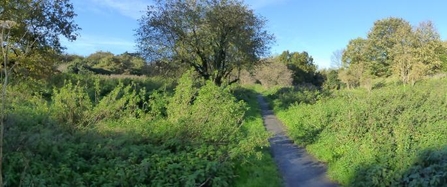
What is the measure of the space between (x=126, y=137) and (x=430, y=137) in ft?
24.4

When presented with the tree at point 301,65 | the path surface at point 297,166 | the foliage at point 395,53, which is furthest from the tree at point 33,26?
the tree at point 301,65

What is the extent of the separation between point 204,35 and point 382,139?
16583 mm

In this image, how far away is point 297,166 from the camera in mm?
10445

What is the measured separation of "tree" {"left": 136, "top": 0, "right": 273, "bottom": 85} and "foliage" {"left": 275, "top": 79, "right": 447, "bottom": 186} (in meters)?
9.43

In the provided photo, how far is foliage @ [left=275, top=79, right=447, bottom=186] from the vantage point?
728 cm

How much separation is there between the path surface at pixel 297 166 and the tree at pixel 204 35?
446 inches

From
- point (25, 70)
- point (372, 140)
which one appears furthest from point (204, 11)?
point (372, 140)

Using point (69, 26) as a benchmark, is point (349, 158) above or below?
below

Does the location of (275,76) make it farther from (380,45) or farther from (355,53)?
(380,45)

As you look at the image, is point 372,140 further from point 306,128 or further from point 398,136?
point 306,128

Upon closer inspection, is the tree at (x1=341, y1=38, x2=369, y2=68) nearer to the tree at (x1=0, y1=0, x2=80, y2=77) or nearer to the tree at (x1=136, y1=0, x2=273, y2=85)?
the tree at (x1=136, y1=0, x2=273, y2=85)

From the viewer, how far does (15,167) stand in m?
6.22

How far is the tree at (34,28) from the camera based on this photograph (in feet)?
54.4

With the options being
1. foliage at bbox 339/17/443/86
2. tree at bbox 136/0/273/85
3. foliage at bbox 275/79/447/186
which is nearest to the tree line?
foliage at bbox 339/17/443/86
